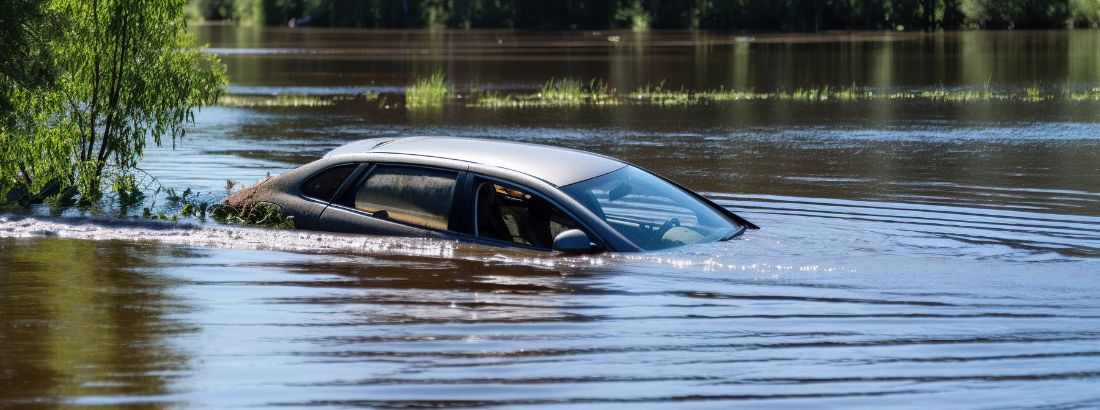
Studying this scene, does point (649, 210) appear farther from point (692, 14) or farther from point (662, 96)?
point (692, 14)

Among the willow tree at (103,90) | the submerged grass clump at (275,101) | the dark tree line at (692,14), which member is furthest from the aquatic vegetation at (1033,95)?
the dark tree line at (692,14)

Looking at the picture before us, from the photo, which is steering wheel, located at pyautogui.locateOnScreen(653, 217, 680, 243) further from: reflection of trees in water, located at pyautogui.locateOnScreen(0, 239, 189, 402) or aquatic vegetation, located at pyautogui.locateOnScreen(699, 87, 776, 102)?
aquatic vegetation, located at pyautogui.locateOnScreen(699, 87, 776, 102)

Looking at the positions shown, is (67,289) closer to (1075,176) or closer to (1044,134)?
(1075,176)

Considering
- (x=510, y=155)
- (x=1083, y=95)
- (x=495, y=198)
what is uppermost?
(x=510, y=155)

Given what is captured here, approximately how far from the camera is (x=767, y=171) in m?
19.7

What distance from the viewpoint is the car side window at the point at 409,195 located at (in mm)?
10305

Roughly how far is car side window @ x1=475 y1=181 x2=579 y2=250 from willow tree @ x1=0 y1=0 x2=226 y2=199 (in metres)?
5.17

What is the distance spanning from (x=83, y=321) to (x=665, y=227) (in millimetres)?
3973

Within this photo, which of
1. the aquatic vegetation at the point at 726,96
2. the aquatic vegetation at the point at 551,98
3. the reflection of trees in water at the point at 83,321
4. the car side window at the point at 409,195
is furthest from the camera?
the aquatic vegetation at the point at 726,96

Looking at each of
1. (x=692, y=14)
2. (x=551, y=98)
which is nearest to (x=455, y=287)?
(x=551, y=98)

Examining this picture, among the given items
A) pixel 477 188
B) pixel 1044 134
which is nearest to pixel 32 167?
pixel 477 188

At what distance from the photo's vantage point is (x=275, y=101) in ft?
120

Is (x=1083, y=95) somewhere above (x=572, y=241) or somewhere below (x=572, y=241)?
above

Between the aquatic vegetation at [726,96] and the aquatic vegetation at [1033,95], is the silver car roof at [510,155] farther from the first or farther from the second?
the aquatic vegetation at [1033,95]
